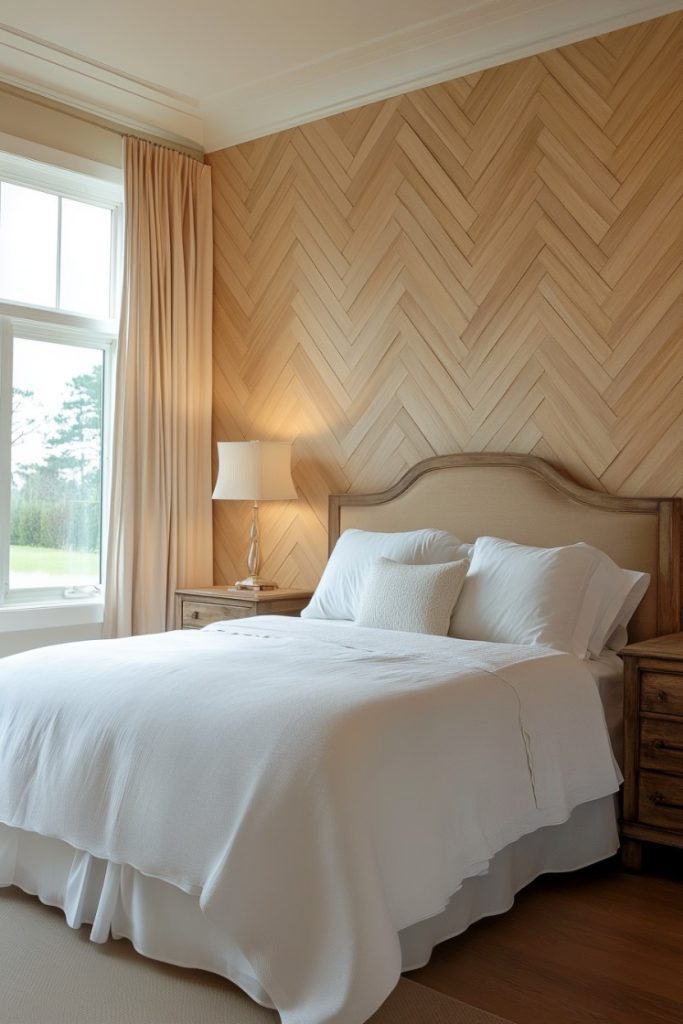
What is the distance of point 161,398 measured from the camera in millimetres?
4930

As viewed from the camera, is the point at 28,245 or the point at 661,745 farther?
the point at 28,245

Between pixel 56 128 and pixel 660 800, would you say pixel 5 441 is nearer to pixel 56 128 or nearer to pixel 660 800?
pixel 56 128

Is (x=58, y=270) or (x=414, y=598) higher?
(x=58, y=270)

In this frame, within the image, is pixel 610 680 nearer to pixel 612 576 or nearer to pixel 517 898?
pixel 612 576

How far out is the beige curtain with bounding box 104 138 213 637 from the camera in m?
4.74

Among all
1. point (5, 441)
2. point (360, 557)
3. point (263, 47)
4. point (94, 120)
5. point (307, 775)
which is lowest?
point (307, 775)

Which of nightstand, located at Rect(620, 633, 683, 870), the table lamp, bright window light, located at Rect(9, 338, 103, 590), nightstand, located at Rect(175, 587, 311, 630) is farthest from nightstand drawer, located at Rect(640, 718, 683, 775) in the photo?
bright window light, located at Rect(9, 338, 103, 590)

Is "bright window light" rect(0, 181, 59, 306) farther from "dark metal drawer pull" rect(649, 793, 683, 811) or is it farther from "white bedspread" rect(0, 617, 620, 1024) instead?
"dark metal drawer pull" rect(649, 793, 683, 811)

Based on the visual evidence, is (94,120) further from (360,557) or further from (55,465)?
(360,557)

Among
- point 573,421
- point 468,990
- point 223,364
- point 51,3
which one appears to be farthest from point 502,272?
point 468,990

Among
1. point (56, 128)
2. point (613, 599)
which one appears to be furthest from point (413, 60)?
point (613, 599)

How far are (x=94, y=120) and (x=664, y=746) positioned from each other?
3.81 metres

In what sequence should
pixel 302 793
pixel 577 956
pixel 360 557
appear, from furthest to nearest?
pixel 360 557
pixel 577 956
pixel 302 793

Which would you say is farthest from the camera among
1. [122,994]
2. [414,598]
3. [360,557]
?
[360,557]
